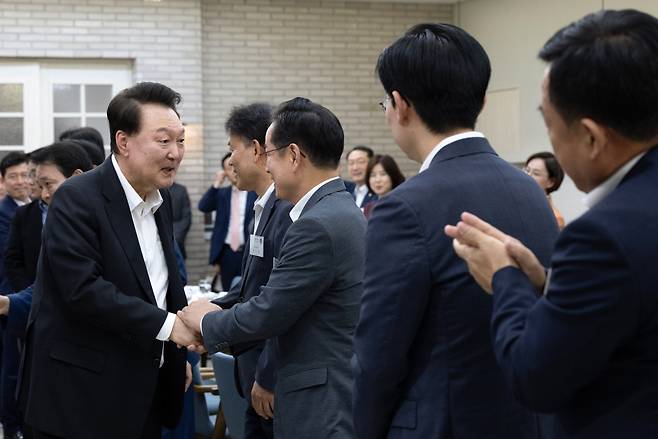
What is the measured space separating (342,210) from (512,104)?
9688 millimetres

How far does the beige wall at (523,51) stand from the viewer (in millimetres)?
11336

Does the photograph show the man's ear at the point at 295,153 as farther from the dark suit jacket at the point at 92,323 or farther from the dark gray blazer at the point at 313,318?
the dark suit jacket at the point at 92,323

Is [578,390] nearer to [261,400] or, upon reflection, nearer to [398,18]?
[261,400]

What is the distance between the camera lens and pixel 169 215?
3.33 m

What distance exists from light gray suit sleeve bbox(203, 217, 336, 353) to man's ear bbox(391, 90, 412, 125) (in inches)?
32.3

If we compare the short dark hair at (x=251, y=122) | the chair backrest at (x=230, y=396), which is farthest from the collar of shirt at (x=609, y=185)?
the chair backrest at (x=230, y=396)

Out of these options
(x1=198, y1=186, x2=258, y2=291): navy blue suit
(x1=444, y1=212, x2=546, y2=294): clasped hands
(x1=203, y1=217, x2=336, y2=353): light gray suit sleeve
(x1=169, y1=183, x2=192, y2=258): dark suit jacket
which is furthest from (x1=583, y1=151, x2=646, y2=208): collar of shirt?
(x1=169, y1=183, x2=192, y2=258): dark suit jacket

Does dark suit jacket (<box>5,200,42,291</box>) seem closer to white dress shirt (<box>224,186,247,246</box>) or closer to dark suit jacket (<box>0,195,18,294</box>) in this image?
dark suit jacket (<box>0,195,18,294</box>)

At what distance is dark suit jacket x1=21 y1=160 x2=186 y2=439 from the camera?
286 cm

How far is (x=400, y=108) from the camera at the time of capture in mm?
2047

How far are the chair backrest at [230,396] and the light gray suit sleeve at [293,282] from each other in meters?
1.38

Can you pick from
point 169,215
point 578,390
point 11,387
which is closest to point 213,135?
point 11,387

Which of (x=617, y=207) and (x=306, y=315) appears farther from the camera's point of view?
(x=306, y=315)

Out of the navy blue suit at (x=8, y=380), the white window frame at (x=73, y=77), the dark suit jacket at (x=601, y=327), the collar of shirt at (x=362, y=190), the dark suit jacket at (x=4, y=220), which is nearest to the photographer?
the dark suit jacket at (x=601, y=327)
